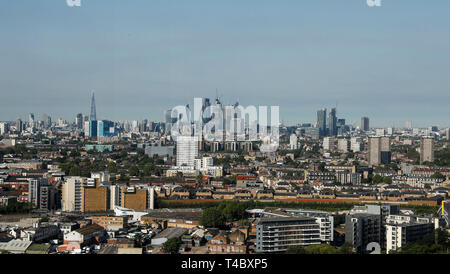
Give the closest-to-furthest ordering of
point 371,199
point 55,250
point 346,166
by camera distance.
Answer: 1. point 55,250
2. point 371,199
3. point 346,166

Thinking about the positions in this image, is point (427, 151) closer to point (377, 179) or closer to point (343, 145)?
point (343, 145)

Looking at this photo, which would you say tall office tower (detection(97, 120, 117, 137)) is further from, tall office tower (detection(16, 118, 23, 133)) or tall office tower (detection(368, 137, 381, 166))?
tall office tower (detection(368, 137, 381, 166))

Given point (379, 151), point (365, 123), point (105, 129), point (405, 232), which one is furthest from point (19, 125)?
point (405, 232)

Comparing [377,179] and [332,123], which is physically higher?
[332,123]

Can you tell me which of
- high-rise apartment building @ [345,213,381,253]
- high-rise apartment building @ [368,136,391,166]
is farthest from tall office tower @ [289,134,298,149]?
high-rise apartment building @ [345,213,381,253]

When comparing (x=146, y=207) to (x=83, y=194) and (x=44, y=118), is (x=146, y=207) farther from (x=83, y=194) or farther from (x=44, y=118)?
(x=44, y=118)
